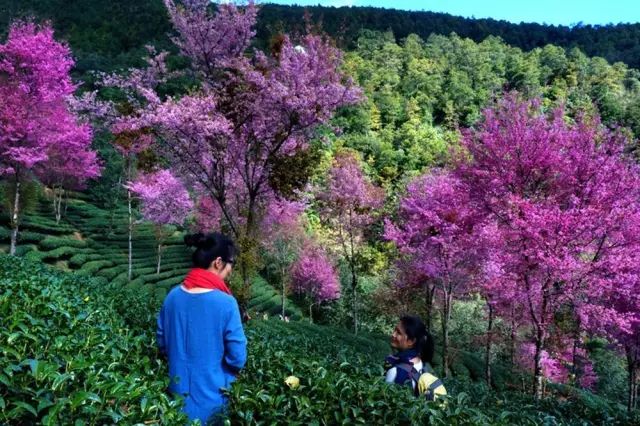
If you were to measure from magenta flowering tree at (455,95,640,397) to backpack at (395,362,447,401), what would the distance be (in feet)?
19.7

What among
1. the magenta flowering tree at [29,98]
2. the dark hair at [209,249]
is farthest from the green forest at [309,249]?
the dark hair at [209,249]

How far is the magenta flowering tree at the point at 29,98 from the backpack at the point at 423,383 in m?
17.0

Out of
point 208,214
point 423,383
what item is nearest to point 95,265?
point 208,214

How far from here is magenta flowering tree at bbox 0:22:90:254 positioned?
55.0ft

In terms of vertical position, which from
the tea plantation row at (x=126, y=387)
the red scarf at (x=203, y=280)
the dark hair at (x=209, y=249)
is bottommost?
the tea plantation row at (x=126, y=387)

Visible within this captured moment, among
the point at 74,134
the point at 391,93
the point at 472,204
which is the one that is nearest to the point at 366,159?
the point at 391,93

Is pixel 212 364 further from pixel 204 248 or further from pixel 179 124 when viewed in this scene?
pixel 179 124

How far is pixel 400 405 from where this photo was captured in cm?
284

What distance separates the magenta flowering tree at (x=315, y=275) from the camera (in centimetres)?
2947

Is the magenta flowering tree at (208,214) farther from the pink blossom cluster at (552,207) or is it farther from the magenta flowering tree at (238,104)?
the pink blossom cluster at (552,207)

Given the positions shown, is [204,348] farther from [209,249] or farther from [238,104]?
[238,104]

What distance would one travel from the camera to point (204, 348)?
3.14m

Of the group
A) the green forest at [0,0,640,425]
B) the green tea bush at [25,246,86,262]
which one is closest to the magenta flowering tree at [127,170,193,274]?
the green forest at [0,0,640,425]

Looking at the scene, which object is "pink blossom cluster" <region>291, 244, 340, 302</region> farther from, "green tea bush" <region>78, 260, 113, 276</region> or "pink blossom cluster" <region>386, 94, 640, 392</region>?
"pink blossom cluster" <region>386, 94, 640, 392</region>
